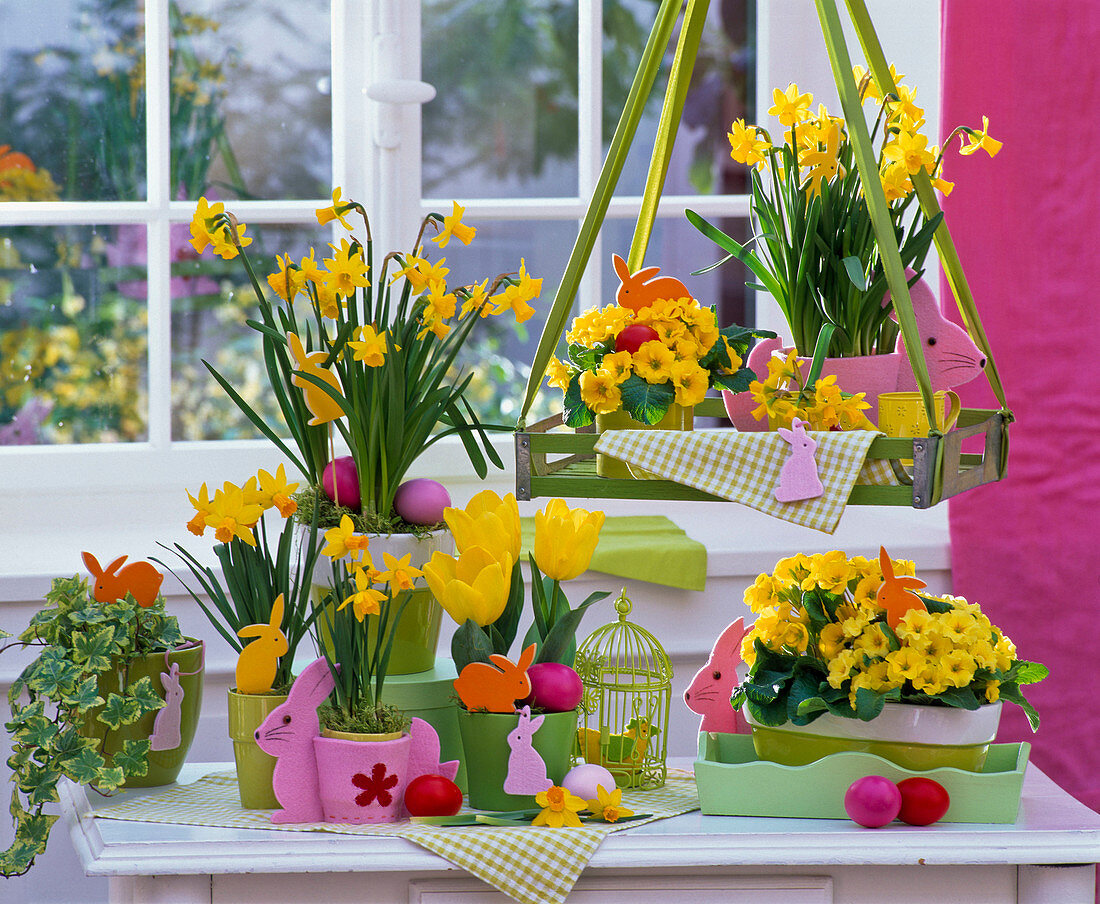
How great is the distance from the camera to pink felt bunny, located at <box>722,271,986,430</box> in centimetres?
105

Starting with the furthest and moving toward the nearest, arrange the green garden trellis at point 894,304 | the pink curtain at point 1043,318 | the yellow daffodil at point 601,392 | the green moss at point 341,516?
the pink curtain at point 1043,318 → the green moss at point 341,516 → the yellow daffodil at point 601,392 → the green garden trellis at point 894,304

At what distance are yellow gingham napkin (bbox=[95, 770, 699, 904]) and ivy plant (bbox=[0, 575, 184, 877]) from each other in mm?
49

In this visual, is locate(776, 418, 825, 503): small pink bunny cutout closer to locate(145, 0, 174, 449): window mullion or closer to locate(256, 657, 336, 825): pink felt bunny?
locate(256, 657, 336, 825): pink felt bunny

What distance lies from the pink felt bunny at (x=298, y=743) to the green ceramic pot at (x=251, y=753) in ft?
0.10

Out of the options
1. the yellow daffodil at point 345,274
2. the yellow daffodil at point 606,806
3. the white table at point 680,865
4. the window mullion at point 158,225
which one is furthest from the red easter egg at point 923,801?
the window mullion at point 158,225

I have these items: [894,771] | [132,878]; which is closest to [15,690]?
[132,878]

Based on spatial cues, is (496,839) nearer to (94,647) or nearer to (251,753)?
(251,753)

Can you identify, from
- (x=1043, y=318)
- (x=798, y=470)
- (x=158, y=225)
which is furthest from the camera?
(x=158, y=225)

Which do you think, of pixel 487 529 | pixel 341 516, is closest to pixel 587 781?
pixel 487 529

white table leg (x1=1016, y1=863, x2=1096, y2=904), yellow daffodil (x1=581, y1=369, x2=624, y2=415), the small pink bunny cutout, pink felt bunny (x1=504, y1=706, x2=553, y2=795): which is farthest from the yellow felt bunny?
white table leg (x1=1016, y1=863, x2=1096, y2=904)

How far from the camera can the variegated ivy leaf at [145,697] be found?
1059 millimetres

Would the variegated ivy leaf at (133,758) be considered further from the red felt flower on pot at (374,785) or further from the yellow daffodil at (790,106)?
the yellow daffodil at (790,106)

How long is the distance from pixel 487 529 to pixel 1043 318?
88 centimetres

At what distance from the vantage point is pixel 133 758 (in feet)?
3.49
